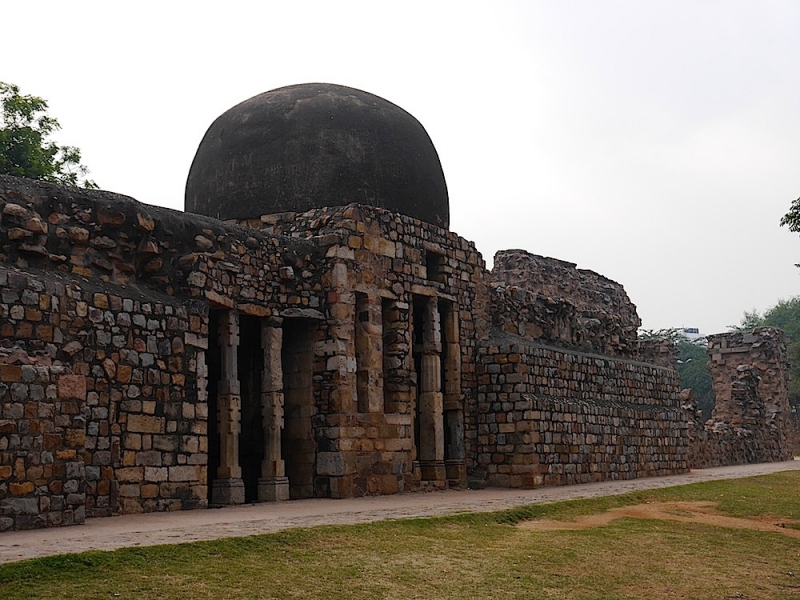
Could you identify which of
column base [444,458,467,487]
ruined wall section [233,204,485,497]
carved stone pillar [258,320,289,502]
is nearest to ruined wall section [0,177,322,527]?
carved stone pillar [258,320,289,502]

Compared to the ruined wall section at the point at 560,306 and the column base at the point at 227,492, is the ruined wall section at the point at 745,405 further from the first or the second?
the column base at the point at 227,492

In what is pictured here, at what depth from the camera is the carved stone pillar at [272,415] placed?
13.9 meters

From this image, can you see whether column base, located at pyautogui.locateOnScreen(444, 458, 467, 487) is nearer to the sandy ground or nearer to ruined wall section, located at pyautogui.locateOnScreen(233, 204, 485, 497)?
ruined wall section, located at pyautogui.locateOnScreen(233, 204, 485, 497)

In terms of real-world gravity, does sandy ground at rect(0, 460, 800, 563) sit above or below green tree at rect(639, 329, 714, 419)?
below

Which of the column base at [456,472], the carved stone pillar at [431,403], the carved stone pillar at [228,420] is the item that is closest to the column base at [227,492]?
the carved stone pillar at [228,420]

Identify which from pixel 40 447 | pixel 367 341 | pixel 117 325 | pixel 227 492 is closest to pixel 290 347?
pixel 367 341

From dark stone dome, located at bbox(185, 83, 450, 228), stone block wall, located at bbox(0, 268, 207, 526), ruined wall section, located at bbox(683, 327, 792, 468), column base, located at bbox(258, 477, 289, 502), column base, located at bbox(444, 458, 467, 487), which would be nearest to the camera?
stone block wall, located at bbox(0, 268, 207, 526)

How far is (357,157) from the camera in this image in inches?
642

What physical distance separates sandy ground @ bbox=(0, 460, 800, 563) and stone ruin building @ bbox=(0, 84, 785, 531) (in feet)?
1.90

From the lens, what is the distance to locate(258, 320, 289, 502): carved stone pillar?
45.6ft

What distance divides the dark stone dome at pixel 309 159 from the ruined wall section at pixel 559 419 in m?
3.05

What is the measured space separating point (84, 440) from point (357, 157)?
758 cm

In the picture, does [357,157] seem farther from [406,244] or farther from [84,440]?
[84,440]

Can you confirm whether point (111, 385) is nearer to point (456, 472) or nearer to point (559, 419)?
point (456, 472)
